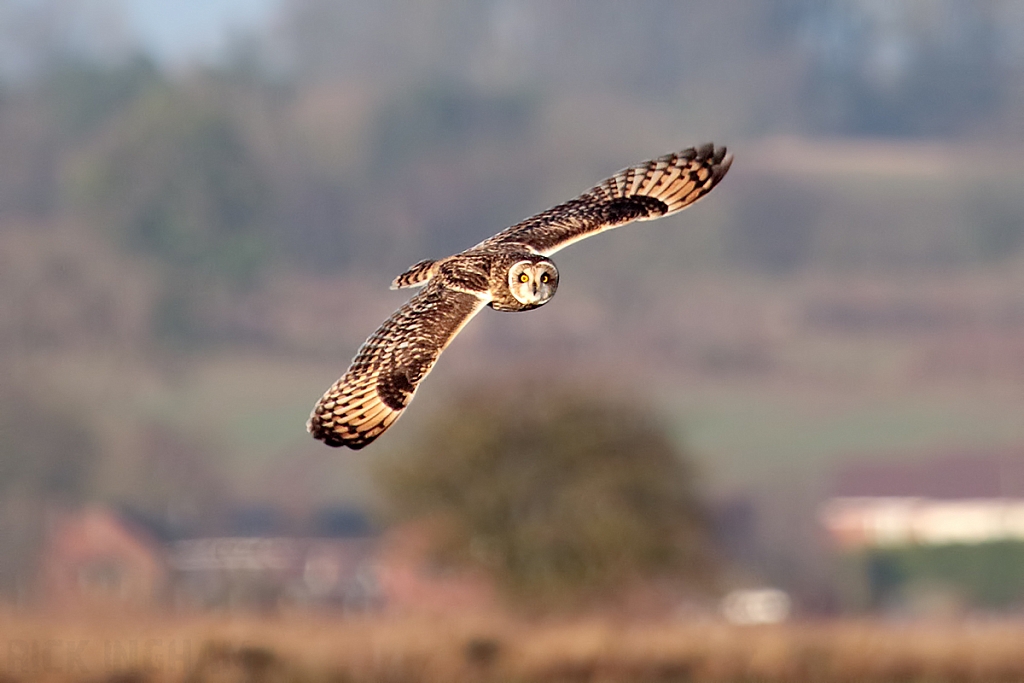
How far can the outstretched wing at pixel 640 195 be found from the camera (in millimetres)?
9641

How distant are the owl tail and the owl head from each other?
527mm

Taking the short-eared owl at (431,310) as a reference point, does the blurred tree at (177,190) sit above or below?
above

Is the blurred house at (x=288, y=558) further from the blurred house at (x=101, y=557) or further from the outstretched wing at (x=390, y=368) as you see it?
the outstretched wing at (x=390, y=368)

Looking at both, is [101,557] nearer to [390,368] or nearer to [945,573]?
[945,573]

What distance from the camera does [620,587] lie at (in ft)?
102

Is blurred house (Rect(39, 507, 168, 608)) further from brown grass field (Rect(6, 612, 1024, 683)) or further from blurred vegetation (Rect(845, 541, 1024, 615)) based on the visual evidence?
blurred vegetation (Rect(845, 541, 1024, 615))

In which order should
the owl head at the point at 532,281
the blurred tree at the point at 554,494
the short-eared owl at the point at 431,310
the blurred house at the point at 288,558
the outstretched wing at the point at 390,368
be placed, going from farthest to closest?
the blurred house at the point at 288,558 < the blurred tree at the point at 554,494 < the outstretched wing at the point at 390,368 < the short-eared owl at the point at 431,310 < the owl head at the point at 532,281

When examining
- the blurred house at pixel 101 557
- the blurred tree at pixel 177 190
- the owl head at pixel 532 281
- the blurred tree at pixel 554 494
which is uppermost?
the blurred tree at pixel 177 190

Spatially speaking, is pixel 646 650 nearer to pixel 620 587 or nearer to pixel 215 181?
pixel 620 587

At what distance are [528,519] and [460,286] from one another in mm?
23379

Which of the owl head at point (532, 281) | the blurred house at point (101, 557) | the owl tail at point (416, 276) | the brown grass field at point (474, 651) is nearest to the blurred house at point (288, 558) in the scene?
the blurred house at point (101, 557)

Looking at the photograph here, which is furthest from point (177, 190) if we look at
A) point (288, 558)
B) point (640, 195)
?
point (640, 195)

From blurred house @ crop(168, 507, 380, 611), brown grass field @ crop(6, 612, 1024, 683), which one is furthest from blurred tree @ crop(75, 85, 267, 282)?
brown grass field @ crop(6, 612, 1024, 683)

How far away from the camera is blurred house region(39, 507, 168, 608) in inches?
1395
